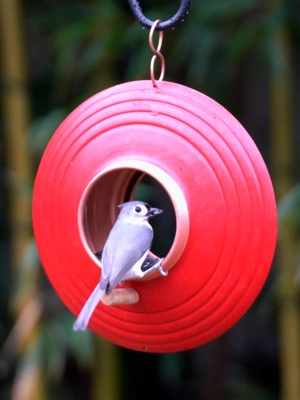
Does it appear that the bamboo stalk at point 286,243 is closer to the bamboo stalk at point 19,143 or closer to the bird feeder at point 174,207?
the bamboo stalk at point 19,143

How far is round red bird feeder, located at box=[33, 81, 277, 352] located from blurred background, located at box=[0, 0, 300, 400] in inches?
28.7

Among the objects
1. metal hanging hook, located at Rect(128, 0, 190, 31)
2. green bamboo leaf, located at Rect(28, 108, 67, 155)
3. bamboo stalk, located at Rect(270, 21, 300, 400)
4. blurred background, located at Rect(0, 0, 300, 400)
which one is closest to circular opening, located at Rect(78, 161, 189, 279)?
metal hanging hook, located at Rect(128, 0, 190, 31)

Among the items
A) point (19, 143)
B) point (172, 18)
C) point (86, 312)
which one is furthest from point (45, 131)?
point (86, 312)

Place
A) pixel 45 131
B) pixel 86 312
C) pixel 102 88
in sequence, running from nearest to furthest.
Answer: pixel 86 312 → pixel 45 131 → pixel 102 88

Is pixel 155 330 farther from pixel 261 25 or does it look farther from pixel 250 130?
pixel 250 130

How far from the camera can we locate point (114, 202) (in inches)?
45.0

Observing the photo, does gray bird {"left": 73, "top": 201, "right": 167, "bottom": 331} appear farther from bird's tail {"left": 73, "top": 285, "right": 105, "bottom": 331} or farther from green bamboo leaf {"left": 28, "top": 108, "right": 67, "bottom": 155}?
green bamboo leaf {"left": 28, "top": 108, "right": 67, "bottom": 155}

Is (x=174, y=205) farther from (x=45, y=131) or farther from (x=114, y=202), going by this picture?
(x=45, y=131)

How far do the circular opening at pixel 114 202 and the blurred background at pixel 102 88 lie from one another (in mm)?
649

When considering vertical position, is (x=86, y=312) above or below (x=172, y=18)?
below

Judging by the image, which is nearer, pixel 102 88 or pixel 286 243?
pixel 286 243

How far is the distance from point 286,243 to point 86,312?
120 centimetres

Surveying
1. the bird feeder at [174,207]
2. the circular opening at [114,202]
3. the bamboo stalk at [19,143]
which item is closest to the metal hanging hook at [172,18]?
the bird feeder at [174,207]

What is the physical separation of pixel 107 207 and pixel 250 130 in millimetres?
1664
